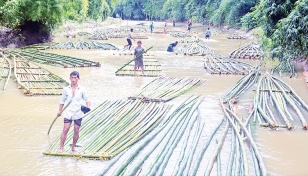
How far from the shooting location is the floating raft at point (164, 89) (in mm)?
9037

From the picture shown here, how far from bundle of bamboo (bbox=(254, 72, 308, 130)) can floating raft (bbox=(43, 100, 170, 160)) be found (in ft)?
6.23

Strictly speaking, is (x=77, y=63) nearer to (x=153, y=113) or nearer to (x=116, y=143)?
(x=153, y=113)

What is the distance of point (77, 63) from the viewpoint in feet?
46.5

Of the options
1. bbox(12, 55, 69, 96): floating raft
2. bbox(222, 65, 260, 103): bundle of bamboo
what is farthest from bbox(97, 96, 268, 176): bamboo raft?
bbox(12, 55, 69, 96): floating raft

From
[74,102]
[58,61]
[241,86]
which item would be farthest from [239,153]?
[58,61]

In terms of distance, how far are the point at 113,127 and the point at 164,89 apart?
11.4 feet

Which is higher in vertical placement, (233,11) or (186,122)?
(233,11)

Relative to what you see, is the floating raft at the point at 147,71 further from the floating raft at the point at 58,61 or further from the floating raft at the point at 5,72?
the floating raft at the point at 5,72

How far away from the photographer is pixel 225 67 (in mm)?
13906

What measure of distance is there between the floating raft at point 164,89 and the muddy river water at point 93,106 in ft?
0.80

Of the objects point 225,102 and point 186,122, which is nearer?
point 186,122

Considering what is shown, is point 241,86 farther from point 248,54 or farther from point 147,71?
point 248,54

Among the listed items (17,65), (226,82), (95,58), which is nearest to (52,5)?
(95,58)

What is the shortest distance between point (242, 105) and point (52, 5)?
13.5 meters
